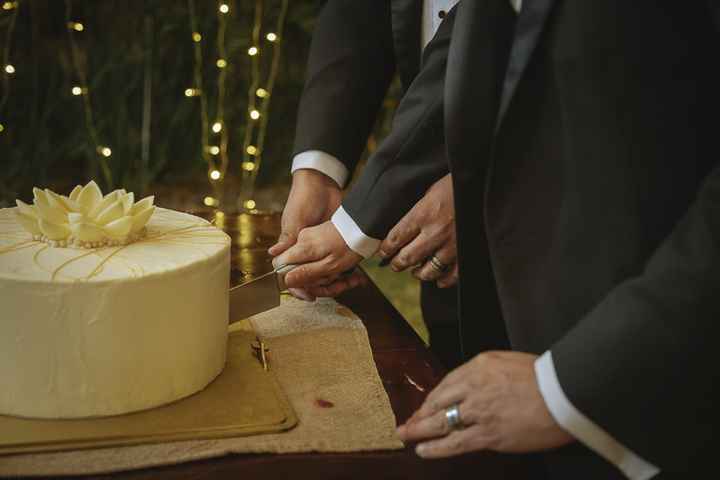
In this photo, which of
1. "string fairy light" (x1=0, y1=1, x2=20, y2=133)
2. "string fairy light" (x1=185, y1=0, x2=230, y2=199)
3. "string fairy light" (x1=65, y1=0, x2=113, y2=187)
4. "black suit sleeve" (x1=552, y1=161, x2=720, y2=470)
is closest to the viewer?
"black suit sleeve" (x1=552, y1=161, x2=720, y2=470)

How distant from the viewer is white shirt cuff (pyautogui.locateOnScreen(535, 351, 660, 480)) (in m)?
0.72

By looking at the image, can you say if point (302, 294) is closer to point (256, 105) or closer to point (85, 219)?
point (85, 219)

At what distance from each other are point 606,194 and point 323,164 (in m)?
0.77

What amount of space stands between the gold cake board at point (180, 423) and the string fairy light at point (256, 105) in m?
3.05

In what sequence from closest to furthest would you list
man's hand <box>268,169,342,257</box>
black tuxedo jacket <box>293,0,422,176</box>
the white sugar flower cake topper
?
the white sugar flower cake topper
man's hand <box>268,169,342,257</box>
black tuxedo jacket <box>293,0,422,176</box>

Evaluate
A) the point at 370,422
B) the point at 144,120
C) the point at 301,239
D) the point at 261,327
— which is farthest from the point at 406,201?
the point at 144,120

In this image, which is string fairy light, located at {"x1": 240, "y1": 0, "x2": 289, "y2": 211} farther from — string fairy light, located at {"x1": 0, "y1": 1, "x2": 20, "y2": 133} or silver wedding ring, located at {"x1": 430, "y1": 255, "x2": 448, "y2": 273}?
silver wedding ring, located at {"x1": 430, "y1": 255, "x2": 448, "y2": 273}

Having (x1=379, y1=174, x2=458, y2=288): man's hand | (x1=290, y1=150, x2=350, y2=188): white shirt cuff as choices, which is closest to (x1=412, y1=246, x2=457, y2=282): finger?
(x1=379, y1=174, x2=458, y2=288): man's hand

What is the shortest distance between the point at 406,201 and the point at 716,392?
60cm

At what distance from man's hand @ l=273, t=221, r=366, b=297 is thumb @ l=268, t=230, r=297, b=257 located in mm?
34

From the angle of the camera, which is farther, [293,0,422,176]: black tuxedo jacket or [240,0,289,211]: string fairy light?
[240,0,289,211]: string fairy light

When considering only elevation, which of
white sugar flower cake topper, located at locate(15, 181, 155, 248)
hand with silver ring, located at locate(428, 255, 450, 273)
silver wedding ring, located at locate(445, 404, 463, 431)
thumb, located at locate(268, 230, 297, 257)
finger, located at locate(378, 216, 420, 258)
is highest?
white sugar flower cake topper, located at locate(15, 181, 155, 248)

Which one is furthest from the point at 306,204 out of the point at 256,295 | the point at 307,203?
the point at 256,295

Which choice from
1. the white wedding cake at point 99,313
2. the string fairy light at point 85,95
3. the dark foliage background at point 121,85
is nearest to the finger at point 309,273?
the white wedding cake at point 99,313
